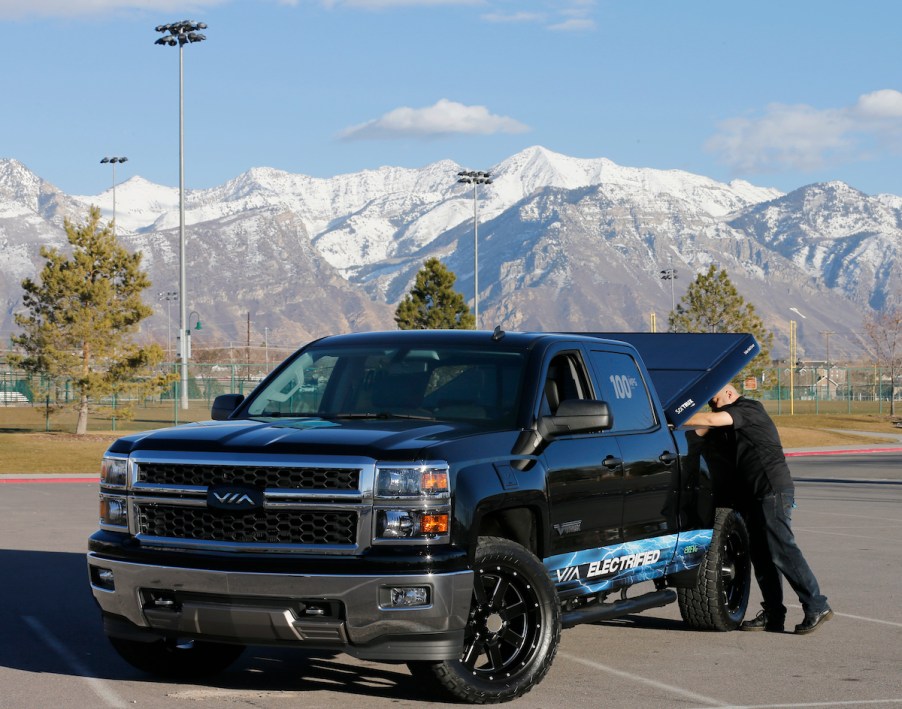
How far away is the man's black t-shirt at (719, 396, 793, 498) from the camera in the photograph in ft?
33.1

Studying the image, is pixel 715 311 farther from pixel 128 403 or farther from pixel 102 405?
pixel 102 405

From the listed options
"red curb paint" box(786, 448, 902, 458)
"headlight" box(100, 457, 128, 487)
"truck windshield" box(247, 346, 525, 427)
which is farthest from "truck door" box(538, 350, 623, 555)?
"red curb paint" box(786, 448, 902, 458)

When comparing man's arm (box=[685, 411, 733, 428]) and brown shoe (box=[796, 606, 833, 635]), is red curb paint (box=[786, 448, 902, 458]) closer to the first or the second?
brown shoe (box=[796, 606, 833, 635])

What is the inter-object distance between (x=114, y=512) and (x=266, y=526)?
1.04 meters

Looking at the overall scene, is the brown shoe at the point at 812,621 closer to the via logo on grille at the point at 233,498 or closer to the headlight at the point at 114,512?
the via logo on grille at the point at 233,498

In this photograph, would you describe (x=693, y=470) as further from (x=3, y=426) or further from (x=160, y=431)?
(x=3, y=426)

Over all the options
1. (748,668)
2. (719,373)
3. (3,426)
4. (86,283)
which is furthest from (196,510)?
(3,426)

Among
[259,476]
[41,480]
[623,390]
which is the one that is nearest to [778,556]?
[623,390]

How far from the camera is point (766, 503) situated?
10062mm

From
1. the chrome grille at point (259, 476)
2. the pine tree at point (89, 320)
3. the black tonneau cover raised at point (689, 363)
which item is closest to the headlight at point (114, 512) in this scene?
the chrome grille at point (259, 476)

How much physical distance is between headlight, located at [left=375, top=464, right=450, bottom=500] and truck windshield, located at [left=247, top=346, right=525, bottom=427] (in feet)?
3.34

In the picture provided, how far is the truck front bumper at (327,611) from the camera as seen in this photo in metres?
6.92

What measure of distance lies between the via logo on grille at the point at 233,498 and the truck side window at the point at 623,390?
8.76ft

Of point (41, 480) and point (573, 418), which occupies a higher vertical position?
point (573, 418)
